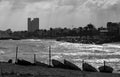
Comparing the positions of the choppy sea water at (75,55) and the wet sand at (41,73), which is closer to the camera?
the wet sand at (41,73)

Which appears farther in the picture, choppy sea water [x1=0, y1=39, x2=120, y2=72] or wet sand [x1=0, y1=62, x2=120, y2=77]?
choppy sea water [x1=0, y1=39, x2=120, y2=72]

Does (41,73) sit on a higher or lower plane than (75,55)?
higher

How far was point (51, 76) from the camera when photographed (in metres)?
23.7

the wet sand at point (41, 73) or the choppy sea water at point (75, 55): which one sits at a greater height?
the wet sand at point (41, 73)

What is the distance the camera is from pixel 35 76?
23.2 metres

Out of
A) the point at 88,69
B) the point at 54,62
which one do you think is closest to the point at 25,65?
the point at 54,62

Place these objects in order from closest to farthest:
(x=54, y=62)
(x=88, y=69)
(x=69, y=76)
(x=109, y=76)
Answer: (x=69, y=76)
(x=109, y=76)
(x=88, y=69)
(x=54, y=62)

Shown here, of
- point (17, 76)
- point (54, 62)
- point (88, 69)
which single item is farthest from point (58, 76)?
point (54, 62)

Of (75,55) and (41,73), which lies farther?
(75,55)

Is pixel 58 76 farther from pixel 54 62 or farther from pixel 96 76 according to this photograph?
pixel 54 62

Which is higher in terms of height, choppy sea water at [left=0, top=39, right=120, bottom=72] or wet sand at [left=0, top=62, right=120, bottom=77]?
wet sand at [left=0, top=62, right=120, bottom=77]

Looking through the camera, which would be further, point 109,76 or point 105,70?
point 105,70

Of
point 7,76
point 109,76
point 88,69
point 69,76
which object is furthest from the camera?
point 88,69

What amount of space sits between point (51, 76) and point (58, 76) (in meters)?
0.63
